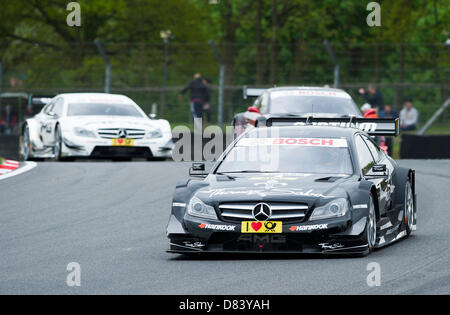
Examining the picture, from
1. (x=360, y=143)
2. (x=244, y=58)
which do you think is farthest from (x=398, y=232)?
(x=244, y=58)

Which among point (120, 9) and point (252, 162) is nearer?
point (252, 162)

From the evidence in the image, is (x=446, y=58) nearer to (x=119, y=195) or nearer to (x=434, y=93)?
(x=434, y=93)

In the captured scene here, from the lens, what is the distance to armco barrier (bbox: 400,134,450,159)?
22.1 meters

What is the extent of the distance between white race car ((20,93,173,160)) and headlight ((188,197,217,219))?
34.0ft

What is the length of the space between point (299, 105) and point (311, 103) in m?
0.21

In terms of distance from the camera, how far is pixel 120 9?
160 ft

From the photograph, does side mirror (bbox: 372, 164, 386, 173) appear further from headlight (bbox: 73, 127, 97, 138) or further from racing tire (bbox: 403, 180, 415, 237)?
headlight (bbox: 73, 127, 97, 138)

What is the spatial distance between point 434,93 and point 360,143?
18631 millimetres

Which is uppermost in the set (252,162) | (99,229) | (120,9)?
(120,9)

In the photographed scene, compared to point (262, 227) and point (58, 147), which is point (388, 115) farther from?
point (262, 227)

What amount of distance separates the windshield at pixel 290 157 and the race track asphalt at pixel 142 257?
3.14ft

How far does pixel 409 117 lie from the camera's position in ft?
94.3

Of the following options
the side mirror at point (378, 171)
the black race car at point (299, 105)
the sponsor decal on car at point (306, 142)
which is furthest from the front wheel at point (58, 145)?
→ the side mirror at point (378, 171)

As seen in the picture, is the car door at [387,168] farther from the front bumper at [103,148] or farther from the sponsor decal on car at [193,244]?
the front bumper at [103,148]
